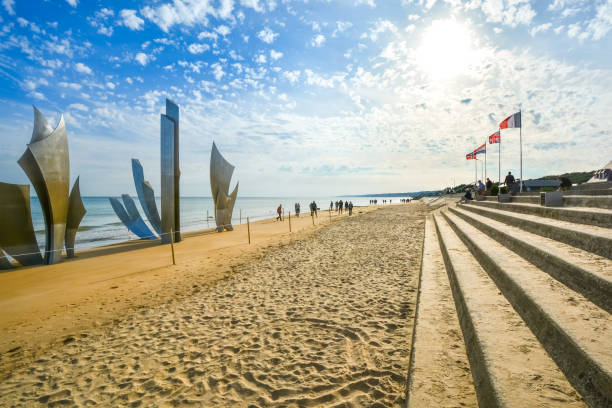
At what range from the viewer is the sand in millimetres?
2750

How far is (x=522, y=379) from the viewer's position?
1.89 metres

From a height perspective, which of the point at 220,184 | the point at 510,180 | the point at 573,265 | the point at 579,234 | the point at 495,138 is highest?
the point at 495,138

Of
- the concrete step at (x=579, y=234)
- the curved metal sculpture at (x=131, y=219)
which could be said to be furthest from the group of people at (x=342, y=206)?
the concrete step at (x=579, y=234)

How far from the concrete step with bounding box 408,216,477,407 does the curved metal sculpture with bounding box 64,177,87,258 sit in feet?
45.8

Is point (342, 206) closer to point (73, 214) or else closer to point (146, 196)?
point (146, 196)

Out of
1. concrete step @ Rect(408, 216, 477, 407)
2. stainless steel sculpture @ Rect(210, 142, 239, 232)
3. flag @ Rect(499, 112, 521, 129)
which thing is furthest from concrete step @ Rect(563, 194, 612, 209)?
stainless steel sculpture @ Rect(210, 142, 239, 232)

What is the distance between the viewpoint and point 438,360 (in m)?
2.72

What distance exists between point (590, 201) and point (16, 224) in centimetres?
1749

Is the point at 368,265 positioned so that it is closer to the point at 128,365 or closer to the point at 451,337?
the point at 451,337

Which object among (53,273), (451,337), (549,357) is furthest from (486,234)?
(53,273)

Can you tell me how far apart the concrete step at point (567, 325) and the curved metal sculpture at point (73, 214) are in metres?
14.9

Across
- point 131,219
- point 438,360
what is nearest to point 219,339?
point 438,360

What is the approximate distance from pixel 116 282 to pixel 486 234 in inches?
401

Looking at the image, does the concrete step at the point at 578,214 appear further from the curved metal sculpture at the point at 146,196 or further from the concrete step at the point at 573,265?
the curved metal sculpture at the point at 146,196
